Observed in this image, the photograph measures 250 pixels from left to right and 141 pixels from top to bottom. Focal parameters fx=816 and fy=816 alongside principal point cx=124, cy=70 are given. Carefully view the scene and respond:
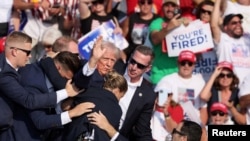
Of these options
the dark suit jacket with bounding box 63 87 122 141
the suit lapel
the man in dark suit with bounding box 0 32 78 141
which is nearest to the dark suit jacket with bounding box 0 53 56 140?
the man in dark suit with bounding box 0 32 78 141

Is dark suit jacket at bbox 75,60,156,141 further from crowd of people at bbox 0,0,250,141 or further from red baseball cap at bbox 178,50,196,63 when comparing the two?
red baseball cap at bbox 178,50,196,63

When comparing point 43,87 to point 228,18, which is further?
point 228,18

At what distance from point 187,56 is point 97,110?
3123mm

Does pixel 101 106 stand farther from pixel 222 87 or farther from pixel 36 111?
pixel 222 87

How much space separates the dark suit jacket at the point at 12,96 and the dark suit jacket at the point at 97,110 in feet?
0.96

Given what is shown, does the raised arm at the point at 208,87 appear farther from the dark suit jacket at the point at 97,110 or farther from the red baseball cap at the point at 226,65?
the dark suit jacket at the point at 97,110

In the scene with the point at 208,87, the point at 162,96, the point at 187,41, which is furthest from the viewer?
the point at 187,41

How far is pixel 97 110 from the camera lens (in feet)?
23.8

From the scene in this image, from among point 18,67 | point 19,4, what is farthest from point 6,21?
point 18,67

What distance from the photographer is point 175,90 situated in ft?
32.8

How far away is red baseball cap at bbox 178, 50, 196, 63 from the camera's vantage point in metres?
10.1

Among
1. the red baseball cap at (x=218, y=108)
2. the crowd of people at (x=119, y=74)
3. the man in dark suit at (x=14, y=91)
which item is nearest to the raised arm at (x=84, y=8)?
the crowd of people at (x=119, y=74)

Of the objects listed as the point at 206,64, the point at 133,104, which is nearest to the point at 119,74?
the point at 133,104

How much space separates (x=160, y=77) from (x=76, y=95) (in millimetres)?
3171
